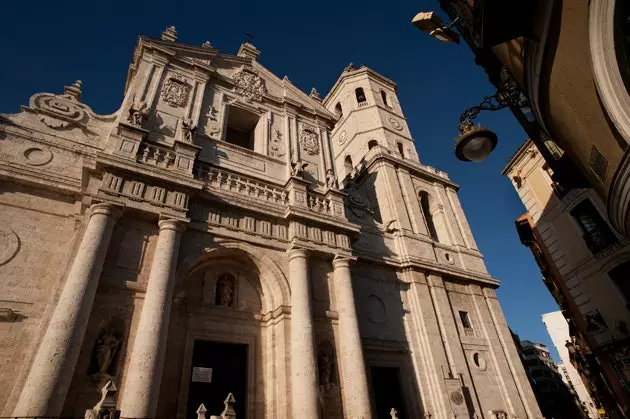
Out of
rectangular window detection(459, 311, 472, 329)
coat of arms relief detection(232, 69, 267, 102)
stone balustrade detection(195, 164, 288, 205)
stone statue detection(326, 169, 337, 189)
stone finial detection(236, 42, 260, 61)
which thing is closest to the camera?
stone balustrade detection(195, 164, 288, 205)

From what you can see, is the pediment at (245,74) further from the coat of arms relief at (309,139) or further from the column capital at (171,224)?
the column capital at (171,224)

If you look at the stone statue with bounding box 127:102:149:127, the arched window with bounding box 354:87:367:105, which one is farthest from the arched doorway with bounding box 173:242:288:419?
the arched window with bounding box 354:87:367:105

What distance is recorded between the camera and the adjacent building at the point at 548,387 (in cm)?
3926

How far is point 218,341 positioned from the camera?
9.58 metres

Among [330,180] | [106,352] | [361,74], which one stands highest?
[361,74]

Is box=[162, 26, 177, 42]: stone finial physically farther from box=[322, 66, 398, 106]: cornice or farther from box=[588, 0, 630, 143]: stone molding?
box=[588, 0, 630, 143]: stone molding

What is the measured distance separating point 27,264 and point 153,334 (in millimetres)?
3505

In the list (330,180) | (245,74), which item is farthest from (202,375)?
(245,74)

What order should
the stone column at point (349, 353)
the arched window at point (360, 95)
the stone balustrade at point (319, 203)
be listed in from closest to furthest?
the stone column at point (349, 353)
the stone balustrade at point (319, 203)
the arched window at point (360, 95)

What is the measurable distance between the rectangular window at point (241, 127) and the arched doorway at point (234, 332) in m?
6.49

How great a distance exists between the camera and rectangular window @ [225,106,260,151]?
15609 millimetres

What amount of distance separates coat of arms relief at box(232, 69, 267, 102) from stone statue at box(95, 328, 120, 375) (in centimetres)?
1128

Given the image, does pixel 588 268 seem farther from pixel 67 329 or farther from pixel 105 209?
pixel 67 329

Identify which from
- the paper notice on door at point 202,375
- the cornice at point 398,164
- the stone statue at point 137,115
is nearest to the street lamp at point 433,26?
the stone statue at point 137,115
